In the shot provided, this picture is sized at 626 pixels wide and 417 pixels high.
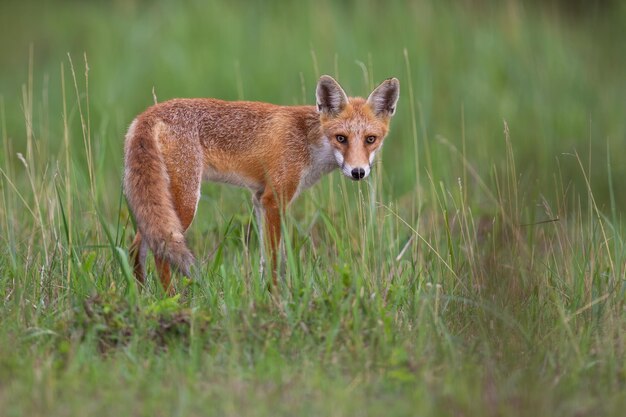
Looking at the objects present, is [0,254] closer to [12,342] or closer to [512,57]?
[12,342]

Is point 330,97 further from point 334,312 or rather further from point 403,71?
point 403,71

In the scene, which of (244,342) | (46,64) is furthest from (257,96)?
(244,342)

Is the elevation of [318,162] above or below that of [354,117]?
below

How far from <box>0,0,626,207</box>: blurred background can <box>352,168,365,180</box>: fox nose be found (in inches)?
139

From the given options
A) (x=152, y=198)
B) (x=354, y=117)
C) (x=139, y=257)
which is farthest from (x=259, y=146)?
(x=152, y=198)

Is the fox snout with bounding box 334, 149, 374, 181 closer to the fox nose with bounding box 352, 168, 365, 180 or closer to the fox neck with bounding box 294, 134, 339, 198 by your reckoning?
the fox nose with bounding box 352, 168, 365, 180

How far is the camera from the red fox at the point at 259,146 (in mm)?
6777

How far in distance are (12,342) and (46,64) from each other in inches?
423

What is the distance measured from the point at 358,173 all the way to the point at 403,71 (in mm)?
5493

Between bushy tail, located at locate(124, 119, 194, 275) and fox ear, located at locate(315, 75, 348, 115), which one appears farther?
fox ear, located at locate(315, 75, 348, 115)

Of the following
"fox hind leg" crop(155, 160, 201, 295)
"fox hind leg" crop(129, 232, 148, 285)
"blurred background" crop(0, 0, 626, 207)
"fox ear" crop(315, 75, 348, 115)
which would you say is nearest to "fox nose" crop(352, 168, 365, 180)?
"fox ear" crop(315, 75, 348, 115)

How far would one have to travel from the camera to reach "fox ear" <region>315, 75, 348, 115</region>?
287 inches

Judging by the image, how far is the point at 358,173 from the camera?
22.0 feet

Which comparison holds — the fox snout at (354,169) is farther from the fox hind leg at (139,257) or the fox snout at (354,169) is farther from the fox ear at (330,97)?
the fox hind leg at (139,257)
